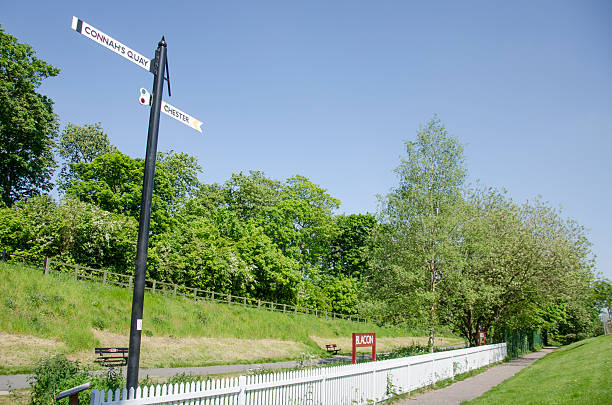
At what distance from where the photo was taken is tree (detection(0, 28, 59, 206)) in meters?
30.9

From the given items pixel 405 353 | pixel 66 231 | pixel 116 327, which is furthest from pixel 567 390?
pixel 66 231

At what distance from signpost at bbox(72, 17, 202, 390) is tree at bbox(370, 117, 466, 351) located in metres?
17.5

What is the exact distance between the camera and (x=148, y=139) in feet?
21.0

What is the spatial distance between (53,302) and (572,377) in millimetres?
22093

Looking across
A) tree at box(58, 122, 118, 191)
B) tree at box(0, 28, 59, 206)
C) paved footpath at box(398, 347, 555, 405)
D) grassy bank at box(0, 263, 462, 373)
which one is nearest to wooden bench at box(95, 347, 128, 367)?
grassy bank at box(0, 263, 462, 373)

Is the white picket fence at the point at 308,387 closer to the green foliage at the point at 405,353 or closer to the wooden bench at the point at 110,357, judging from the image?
the green foliage at the point at 405,353

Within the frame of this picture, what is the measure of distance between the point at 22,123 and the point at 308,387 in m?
31.9

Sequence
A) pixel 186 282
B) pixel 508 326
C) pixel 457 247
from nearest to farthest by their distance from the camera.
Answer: pixel 457 247, pixel 508 326, pixel 186 282

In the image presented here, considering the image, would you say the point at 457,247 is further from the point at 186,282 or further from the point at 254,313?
the point at 186,282

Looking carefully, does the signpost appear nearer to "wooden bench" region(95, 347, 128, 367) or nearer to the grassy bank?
the grassy bank

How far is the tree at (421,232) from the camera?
2245 centimetres

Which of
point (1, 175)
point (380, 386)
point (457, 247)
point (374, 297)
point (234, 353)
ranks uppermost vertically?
point (1, 175)

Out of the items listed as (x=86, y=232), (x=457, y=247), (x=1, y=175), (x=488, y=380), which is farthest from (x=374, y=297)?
(x=1, y=175)

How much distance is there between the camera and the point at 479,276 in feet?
85.0
